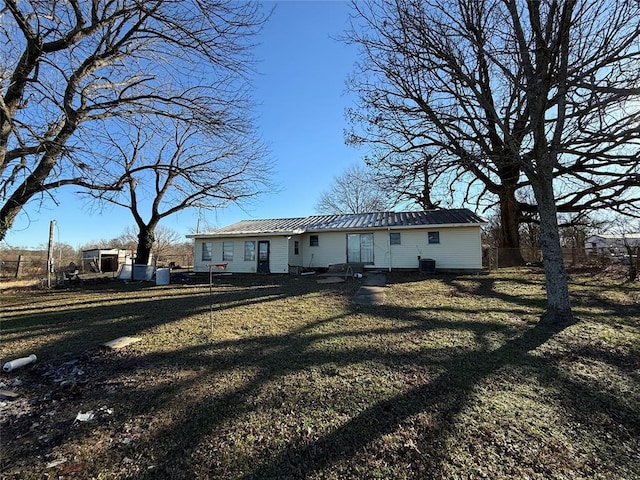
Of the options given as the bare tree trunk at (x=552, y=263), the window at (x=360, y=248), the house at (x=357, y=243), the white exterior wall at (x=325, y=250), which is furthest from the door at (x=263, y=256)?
the bare tree trunk at (x=552, y=263)

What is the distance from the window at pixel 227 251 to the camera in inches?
667

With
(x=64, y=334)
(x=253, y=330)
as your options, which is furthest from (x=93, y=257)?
(x=253, y=330)

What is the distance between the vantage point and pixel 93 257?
2255 cm

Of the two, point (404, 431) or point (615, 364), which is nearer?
point (404, 431)

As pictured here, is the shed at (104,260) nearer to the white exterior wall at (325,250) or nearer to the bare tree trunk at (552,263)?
the white exterior wall at (325,250)

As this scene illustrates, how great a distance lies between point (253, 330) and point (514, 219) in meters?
16.3

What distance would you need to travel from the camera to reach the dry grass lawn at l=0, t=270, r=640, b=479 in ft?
7.40

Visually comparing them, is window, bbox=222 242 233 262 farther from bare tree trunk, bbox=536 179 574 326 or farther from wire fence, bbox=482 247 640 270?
bare tree trunk, bbox=536 179 574 326

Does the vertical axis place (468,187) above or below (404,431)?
above

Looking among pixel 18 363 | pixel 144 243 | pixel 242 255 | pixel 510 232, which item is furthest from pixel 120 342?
pixel 510 232

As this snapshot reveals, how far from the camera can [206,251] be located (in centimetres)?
1762

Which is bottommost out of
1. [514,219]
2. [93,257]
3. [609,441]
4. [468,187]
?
[609,441]

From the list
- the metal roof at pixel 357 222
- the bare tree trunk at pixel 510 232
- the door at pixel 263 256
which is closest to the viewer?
the metal roof at pixel 357 222

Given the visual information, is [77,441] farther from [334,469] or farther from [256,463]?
[334,469]
